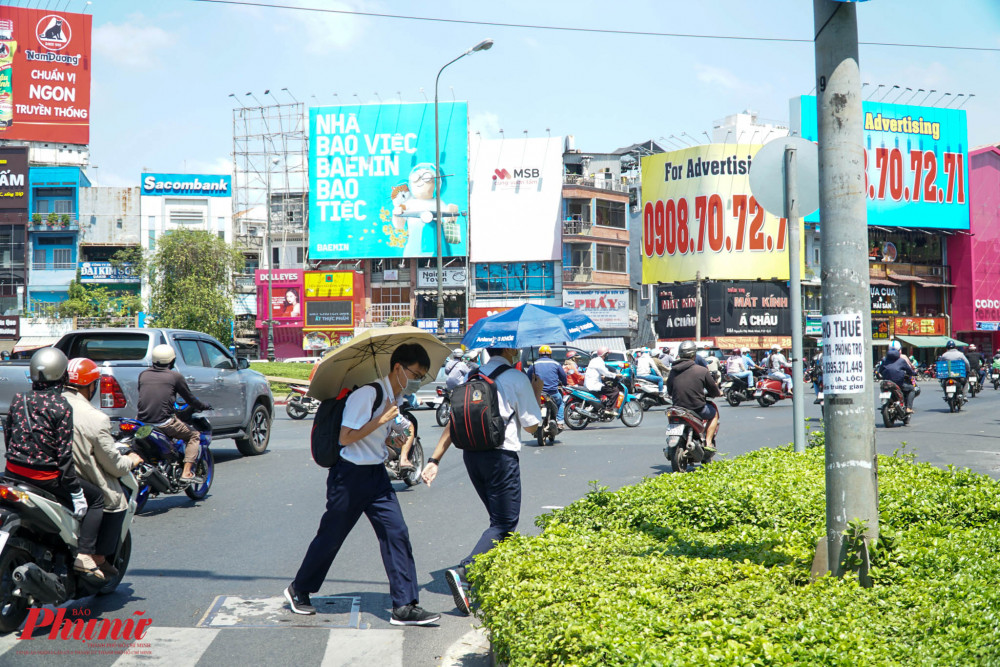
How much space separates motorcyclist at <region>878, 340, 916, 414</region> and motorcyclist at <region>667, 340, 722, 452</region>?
7.30 metres

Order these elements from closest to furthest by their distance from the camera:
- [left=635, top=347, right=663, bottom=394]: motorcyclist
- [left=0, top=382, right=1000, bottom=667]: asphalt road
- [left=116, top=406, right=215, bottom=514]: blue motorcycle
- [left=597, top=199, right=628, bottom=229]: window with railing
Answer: [left=0, top=382, right=1000, bottom=667]: asphalt road < [left=116, top=406, right=215, bottom=514]: blue motorcycle < [left=635, top=347, right=663, bottom=394]: motorcyclist < [left=597, top=199, right=628, bottom=229]: window with railing

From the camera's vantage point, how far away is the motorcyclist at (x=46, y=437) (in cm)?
491

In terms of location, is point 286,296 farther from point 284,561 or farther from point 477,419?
point 477,419

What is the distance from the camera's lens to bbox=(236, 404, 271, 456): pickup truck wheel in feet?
44.3

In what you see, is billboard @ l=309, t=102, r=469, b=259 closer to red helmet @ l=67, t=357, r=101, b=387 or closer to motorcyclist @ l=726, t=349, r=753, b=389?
motorcyclist @ l=726, t=349, r=753, b=389

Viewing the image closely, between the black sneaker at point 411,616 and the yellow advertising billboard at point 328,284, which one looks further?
the yellow advertising billboard at point 328,284

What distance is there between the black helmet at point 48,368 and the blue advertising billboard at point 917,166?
5423 centimetres

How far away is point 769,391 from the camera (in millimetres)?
23531

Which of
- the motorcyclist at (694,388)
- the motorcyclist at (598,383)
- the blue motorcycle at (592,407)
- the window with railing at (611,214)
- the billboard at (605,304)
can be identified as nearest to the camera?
the motorcyclist at (694,388)

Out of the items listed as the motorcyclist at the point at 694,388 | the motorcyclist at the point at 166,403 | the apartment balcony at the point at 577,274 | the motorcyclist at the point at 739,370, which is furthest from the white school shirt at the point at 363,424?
the apartment balcony at the point at 577,274

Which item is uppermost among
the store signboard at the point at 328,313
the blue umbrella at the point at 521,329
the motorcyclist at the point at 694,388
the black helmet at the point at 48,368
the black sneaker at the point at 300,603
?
the store signboard at the point at 328,313

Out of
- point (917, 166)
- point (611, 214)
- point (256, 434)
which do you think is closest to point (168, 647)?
point (256, 434)

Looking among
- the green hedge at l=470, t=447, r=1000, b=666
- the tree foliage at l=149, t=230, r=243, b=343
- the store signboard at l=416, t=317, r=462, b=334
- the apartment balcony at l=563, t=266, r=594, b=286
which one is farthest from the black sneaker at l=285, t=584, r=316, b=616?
the apartment balcony at l=563, t=266, r=594, b=286

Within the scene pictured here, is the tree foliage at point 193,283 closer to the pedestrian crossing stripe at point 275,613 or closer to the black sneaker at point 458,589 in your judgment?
the pedestrian crossing stripe at point 275,613
